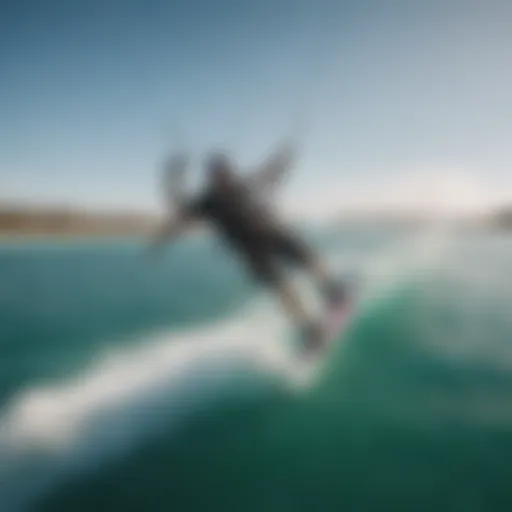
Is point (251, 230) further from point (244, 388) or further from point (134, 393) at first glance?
point (134, 393)

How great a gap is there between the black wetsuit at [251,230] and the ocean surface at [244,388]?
0.13 m

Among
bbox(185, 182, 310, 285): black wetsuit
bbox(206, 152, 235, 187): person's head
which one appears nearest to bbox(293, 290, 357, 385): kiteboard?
bbox(185, 182, 310, 285): black wetsuit

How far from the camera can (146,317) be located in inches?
125

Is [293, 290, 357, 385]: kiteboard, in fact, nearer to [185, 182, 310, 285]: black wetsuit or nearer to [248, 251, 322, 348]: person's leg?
[248, 251, 322, 348]: person's leg

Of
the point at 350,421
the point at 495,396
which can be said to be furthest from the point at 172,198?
the point at 495,396

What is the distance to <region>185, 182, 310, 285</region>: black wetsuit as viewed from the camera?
2809mm

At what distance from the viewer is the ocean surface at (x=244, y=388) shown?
8.30 ft

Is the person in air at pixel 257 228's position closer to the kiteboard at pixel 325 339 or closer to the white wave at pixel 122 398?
the kiteboard at pixel 325 339

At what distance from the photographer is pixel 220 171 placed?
109 inches

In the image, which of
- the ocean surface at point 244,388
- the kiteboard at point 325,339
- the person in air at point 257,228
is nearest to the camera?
the ocean surface at point 244,388

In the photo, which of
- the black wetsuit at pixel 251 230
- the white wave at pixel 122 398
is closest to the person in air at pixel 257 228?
the black wetsuit at pixel 251 230

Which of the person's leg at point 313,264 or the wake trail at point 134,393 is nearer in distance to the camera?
the wake trail at point 134,393

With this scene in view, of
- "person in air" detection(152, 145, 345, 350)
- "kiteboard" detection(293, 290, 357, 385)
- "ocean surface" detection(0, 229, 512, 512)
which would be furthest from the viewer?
"kiteboard" detection(293, 290, 357, 385)

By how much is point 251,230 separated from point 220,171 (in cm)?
40
